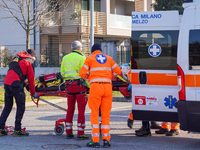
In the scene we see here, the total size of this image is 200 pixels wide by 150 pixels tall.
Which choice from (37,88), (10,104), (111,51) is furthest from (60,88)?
(111,51)

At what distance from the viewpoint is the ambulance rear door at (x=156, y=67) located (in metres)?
8.18

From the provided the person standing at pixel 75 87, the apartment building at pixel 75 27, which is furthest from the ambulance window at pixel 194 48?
the apartment building at pixel 75 27

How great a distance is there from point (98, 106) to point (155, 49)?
4.94ft

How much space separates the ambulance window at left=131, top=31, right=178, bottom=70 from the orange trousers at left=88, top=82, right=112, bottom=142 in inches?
33.3

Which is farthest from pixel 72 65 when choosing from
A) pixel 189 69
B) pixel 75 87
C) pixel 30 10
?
pixel 30 10

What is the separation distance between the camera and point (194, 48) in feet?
24.5

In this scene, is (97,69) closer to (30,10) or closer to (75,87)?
(75,87)

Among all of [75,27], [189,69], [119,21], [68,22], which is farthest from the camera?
[119,21]

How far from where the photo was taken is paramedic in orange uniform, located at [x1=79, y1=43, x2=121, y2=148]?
8.10m

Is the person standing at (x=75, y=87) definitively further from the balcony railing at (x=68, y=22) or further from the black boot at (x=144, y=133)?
the balcony railing at (x=68, y=22)

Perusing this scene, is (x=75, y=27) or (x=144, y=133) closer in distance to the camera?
(x=144, y=133)

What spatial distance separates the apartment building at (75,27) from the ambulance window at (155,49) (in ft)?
65.4

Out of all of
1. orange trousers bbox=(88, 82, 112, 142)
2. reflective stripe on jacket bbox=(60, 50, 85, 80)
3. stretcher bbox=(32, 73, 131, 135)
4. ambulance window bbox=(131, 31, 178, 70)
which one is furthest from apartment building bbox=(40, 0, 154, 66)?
orange trousers bbox=(88, 82, 112, 142)

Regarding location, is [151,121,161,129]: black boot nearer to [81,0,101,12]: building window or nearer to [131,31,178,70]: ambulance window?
[131,31,178,70]: ambulance window
